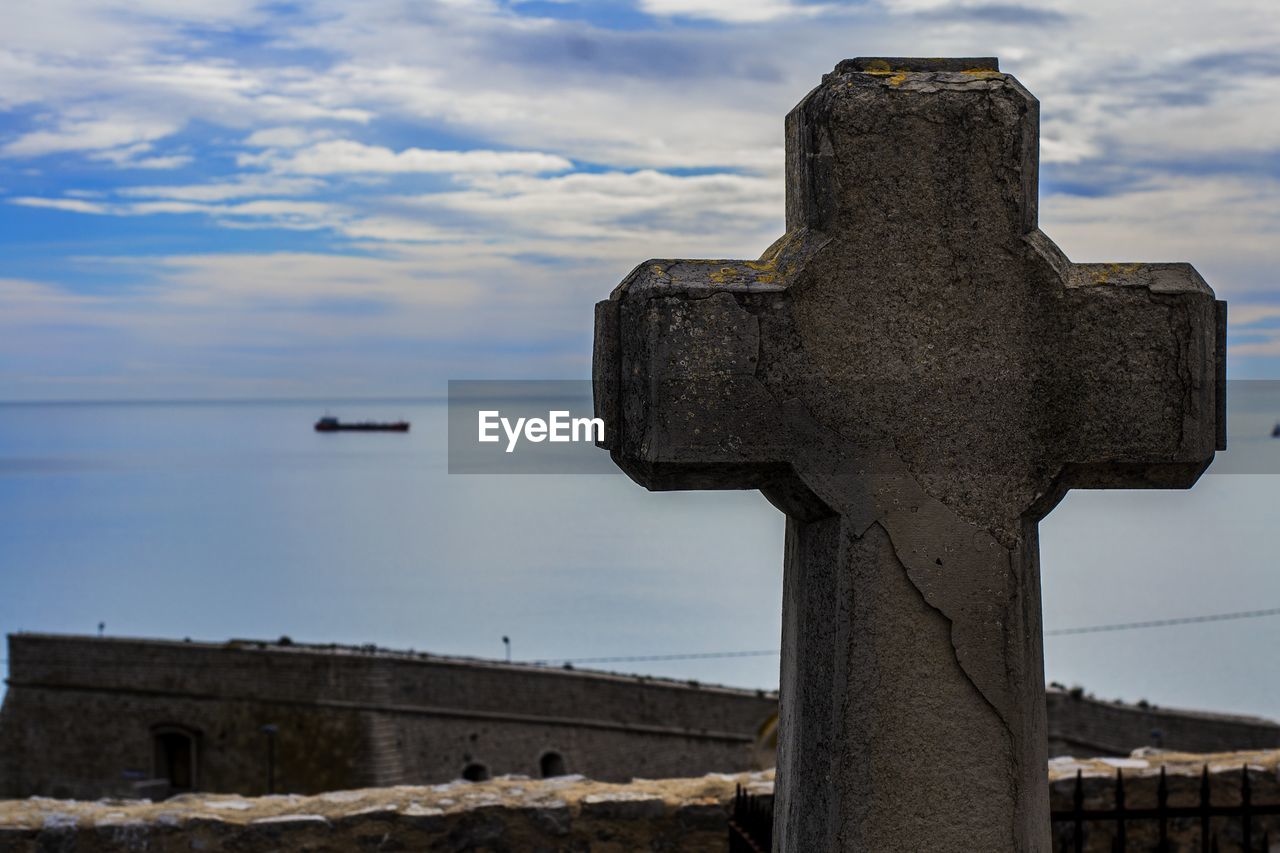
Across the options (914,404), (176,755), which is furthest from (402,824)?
(176,755)

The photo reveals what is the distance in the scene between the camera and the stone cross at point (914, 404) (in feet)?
7.98

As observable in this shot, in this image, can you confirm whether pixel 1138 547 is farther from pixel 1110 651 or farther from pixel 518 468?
pixel 518 468

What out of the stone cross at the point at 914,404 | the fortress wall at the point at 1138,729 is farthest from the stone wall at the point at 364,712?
the stone cross at the point at 914,404

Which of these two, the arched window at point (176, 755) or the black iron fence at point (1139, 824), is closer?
the black iron fence at point (1139, 824)

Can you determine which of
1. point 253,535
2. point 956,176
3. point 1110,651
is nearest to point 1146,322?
point 956,176

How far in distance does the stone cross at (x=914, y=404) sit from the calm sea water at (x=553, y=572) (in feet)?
127

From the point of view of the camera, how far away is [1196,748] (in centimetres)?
2730

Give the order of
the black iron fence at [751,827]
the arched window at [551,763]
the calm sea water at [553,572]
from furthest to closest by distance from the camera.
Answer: the calm sea water at [553,572] → the arched window at [551,763] → the black iron fence at [751,827]

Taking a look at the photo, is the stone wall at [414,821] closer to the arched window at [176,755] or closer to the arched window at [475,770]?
the arched window at [475,770]

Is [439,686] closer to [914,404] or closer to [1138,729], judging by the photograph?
[1138,729]

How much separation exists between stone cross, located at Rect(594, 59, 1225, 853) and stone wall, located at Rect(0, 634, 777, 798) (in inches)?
1240

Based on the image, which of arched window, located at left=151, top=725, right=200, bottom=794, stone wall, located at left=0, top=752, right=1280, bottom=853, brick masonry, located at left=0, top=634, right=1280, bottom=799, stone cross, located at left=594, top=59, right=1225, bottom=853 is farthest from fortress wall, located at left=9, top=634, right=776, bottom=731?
stone cross, located at left=594, top=59, right=1225, bottom=853

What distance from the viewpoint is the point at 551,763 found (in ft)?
120

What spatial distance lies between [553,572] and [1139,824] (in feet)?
200
